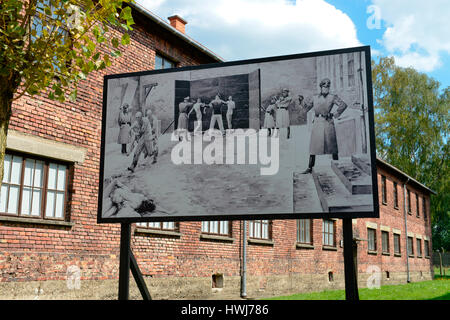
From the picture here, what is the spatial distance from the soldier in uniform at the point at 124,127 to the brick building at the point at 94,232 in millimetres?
3737

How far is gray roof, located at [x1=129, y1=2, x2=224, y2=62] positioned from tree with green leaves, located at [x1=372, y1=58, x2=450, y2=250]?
22.3 metres

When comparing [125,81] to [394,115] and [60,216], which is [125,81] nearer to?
[60,216]

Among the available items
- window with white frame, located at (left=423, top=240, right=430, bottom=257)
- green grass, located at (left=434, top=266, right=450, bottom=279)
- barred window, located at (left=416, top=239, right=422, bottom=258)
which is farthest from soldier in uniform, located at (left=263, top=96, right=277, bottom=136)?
green grass, located at (left=434, top=266, right=450, bottom=279)

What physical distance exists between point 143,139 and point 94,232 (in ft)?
17.2

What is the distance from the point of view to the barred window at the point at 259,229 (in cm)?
1691

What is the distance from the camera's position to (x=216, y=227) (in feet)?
50.8

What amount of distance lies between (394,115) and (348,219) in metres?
31.3

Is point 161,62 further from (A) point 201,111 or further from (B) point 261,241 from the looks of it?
(A) point 201,111

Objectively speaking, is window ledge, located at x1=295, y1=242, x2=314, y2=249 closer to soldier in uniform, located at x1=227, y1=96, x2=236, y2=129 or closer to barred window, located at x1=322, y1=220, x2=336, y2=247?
barred window, located at x1=322, y1=220, x2=336, y2=247

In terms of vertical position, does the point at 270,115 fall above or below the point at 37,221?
above

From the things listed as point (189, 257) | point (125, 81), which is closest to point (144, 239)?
point (189, 257)

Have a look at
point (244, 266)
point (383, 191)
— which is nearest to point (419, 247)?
point (383, 191)

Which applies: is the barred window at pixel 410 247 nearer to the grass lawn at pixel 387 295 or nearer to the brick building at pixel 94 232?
the brick building at pixel 94 232

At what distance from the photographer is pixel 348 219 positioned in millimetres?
5641
